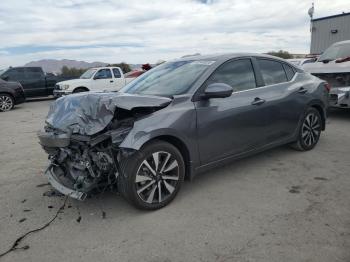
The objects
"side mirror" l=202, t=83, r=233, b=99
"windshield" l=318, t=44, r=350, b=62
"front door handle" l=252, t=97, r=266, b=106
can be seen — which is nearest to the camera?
"side mirror" l=202, t=83, r=233, b=99

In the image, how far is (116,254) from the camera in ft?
10.7

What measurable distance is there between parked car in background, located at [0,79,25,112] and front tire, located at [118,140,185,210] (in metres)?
12.2

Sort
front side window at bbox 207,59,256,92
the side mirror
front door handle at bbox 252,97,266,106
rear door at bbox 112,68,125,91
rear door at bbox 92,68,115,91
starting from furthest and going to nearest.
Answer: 1. rear door at bbox 112,68,125,91
2. rear door at bbox 92,68,115,91
3. front door handle at bbox 252,97,266,106
4. front side window at bbox 207,59,256,92
5. the side mirror

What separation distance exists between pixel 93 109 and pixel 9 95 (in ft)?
39.3

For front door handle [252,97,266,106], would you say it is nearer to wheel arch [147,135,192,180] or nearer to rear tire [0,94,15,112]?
wheel arch [147,135,192,180]

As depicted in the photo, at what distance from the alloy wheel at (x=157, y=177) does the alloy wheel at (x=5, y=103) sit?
12158mm

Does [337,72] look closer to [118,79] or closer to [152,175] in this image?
[152,175]

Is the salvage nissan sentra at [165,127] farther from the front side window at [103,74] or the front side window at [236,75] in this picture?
the front side window at [103,74]

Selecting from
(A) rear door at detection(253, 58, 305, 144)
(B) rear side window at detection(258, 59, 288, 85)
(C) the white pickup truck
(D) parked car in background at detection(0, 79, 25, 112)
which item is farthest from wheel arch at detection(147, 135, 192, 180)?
(C) the white pickup truck

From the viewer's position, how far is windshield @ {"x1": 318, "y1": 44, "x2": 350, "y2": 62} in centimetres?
952

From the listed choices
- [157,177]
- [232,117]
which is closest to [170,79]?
[232,117]

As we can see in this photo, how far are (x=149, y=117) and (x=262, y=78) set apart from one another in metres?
2.11

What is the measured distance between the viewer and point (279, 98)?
538 centimetres

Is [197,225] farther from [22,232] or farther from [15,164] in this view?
[15,164]
